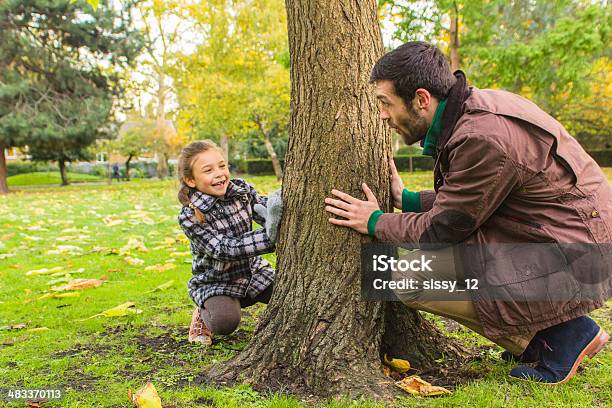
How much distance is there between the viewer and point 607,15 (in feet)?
43.5

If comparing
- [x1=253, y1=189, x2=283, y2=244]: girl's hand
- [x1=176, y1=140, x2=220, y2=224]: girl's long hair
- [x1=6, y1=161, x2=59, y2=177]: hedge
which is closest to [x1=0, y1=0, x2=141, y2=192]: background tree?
[x1=6, y1=161, x2=59, y2=177]: hedge

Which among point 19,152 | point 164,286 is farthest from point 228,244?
point 19,152

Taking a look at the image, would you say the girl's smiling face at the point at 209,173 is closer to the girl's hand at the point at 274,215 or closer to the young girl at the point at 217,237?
the young girl at the point at 217,237

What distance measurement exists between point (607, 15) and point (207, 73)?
49.1 feet

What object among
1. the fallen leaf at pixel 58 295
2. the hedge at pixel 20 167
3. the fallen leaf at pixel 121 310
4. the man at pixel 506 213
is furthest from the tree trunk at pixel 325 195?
the hedge at pixel 20 167

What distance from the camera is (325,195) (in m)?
2.76

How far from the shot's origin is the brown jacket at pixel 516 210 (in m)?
2.30

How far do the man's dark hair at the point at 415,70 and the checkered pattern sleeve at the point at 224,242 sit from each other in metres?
1.18

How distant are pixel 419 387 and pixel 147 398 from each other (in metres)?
1.26

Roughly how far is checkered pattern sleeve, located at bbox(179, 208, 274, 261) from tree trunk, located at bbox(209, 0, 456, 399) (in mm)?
342

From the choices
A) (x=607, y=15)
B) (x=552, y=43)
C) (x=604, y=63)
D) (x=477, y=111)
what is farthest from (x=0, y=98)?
(x=604, y=63)

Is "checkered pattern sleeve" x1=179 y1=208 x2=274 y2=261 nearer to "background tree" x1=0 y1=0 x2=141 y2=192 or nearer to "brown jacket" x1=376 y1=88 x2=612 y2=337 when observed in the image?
"brown jacket" x1=376 y1=88 x2=612 y2=337

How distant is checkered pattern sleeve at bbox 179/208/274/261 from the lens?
3145mm

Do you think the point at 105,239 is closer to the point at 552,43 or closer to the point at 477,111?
the point at 477,111
